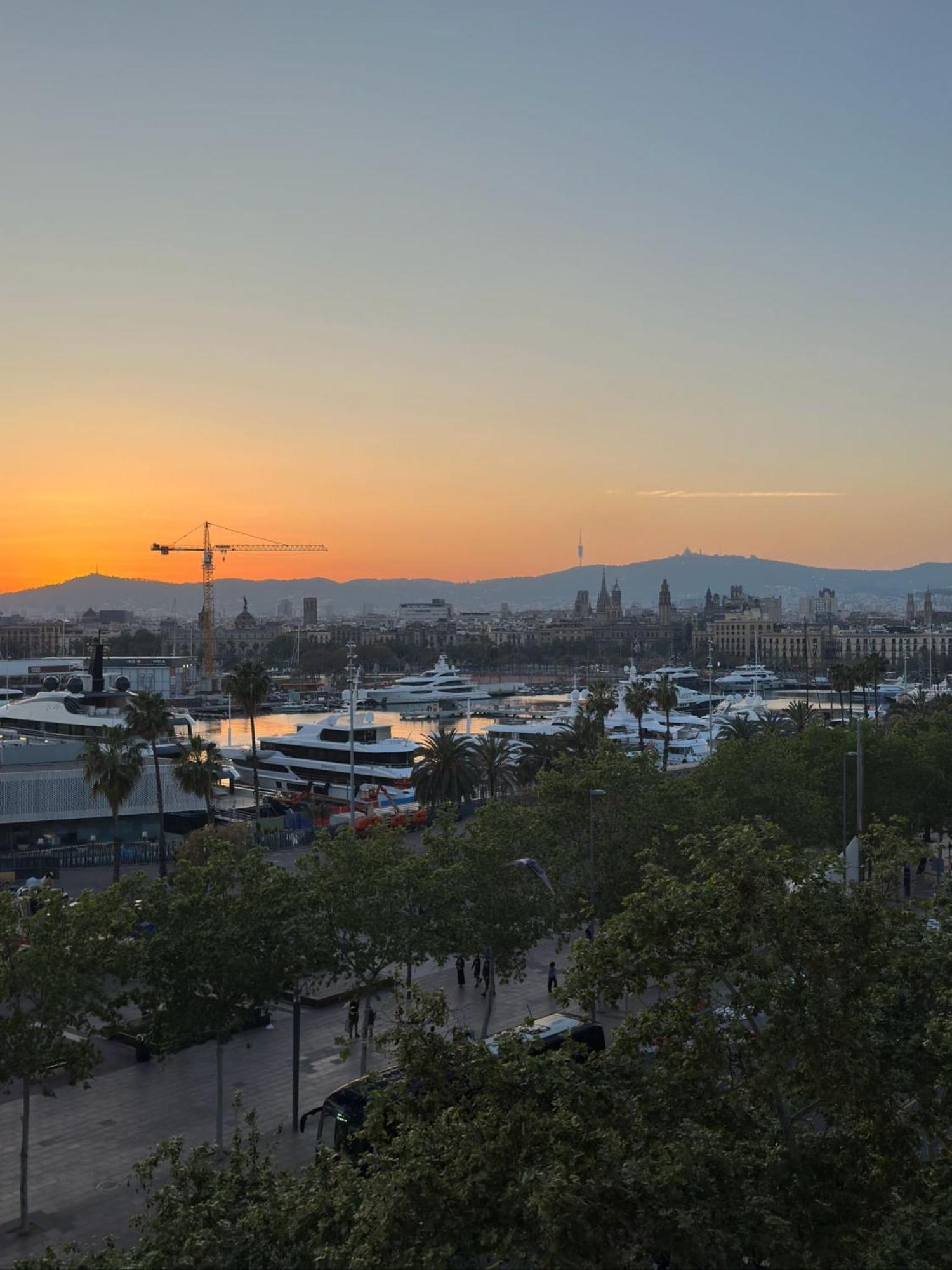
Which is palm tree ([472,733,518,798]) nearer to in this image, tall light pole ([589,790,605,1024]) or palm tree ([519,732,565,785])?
palm tree ([519,732,565,785])

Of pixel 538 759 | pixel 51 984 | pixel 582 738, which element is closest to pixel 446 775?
pixel 538 759

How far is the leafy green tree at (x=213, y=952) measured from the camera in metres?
18.4

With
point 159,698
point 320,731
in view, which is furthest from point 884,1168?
point 320,731

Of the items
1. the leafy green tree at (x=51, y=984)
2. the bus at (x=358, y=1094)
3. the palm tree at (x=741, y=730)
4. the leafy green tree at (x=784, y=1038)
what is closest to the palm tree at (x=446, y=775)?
the palm tree at (x=741, y=730)

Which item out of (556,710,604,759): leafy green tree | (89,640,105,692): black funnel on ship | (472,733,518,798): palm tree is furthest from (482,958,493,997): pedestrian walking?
(89,640,105,692): black funnel on ship

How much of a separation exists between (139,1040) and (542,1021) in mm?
8213

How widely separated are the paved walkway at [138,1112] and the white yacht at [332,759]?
39648mm

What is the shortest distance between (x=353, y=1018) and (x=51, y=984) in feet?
30.4

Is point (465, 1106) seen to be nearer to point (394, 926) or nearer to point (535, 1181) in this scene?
point (535, 1181)

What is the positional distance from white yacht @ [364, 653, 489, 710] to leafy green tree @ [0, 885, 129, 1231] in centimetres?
12183

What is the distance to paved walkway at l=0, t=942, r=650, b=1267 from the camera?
16922mm

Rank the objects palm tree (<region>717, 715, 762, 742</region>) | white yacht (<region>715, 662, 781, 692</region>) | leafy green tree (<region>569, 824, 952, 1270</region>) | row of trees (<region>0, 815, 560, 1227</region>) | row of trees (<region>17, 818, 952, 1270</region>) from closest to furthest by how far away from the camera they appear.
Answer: row of trees (<region>17, 818, 952, 1270</region>) < leafy green tree (<region>569, 824, 952, 1270</region>) < row of trees (<region>0, 815, 560, 1227</region>) < palm tree (<region>717, 715, 762, 742</region>) < white yacht (<region>715, 662, 781, 692</region>)

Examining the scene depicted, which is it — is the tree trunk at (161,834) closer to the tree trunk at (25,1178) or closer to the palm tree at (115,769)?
the palm tree at (115,769)

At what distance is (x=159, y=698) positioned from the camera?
137 ft
